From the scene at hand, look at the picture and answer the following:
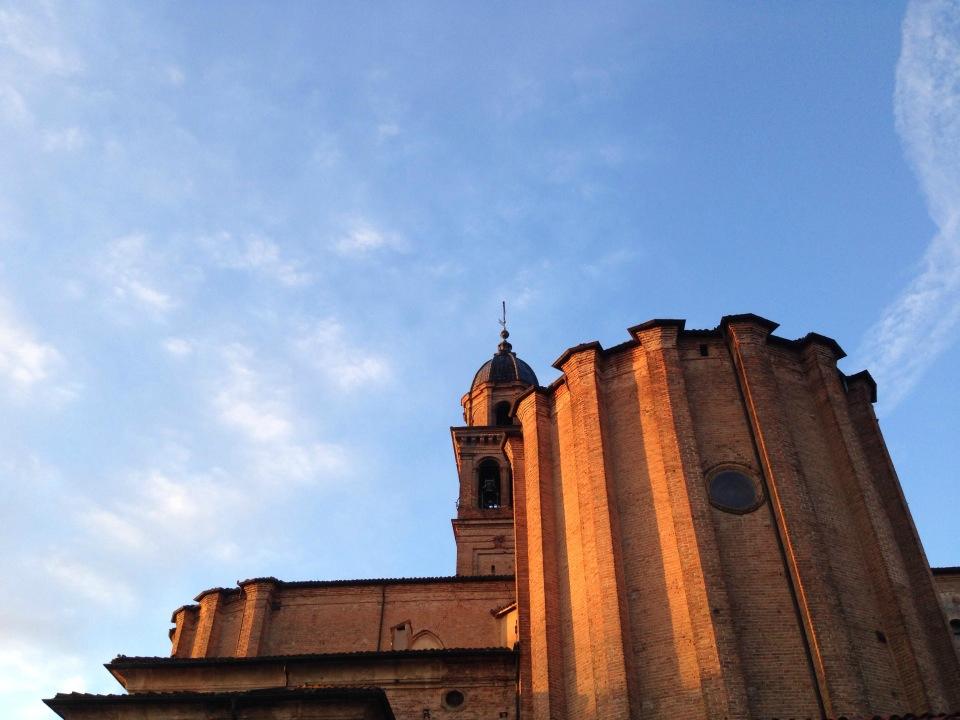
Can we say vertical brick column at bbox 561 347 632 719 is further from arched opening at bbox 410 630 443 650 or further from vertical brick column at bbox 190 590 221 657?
vertical brick column at bbox 190 590 221 657

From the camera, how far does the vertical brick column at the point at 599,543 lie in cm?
1344

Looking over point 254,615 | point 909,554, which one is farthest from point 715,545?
point 254,615

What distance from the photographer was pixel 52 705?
13.7 metres

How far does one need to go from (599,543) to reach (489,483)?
1790 centimetres

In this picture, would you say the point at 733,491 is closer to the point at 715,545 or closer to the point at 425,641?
the point at 715,545

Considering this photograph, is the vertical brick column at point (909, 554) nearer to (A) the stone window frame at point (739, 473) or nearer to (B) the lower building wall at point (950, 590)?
(A) the stone window frame at point (739, 473)

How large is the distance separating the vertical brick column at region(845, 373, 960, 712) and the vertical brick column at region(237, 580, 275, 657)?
49.4 ft

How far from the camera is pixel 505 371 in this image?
36625mm

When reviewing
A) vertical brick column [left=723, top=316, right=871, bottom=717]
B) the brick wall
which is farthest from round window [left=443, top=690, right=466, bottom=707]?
vertical brick column [left=723, top=316, right=871, bottom=717]

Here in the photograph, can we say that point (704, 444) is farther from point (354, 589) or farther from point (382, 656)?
point (354, 589)

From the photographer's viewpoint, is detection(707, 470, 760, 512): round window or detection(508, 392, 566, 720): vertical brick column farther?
detection(707, 470, 760, 512): round window

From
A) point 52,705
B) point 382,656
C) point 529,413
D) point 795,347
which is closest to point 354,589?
point 382,656

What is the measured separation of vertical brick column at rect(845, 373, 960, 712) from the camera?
13398 mm

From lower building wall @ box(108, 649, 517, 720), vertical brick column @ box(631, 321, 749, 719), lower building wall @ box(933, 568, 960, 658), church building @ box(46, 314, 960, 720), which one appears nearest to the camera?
vertical brick column @ box(631, 321, 749, 719)
